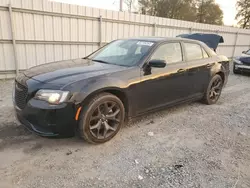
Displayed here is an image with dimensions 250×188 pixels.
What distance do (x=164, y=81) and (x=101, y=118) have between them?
138 centimetres

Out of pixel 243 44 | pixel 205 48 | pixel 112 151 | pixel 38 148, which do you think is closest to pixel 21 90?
pixel 38 148

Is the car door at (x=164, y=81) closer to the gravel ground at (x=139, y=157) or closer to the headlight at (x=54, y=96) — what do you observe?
the gravel ground at (x=139, y=157)

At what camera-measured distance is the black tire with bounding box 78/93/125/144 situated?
9.45ft

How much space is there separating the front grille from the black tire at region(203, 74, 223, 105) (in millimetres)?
3862

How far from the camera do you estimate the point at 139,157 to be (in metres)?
2.86

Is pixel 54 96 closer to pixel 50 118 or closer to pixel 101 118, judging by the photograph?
pixel 50 118

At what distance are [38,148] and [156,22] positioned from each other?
8.71 m

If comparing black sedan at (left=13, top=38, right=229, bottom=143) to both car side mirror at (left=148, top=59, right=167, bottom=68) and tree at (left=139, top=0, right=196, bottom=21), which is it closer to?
car side mirror at (left=148, top=59, right=167, bottom=68)

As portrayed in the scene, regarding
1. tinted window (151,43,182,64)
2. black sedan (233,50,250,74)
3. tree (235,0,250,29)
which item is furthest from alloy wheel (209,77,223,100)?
tree (235,0,250,29)

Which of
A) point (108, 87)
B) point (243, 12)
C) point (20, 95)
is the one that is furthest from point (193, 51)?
point (243, 12)

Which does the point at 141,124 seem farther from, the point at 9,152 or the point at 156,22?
the point at 156,22

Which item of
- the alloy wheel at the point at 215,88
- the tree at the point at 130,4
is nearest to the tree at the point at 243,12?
the tree at the point at 130,4

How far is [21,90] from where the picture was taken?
296 cm

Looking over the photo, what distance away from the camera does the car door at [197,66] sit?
435cm
